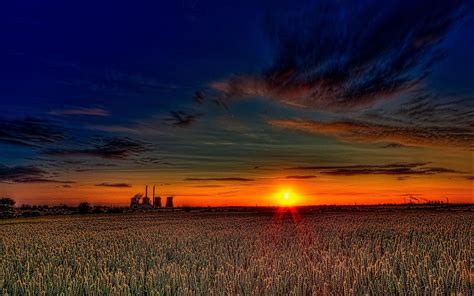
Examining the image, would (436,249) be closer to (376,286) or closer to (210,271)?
(376,286)

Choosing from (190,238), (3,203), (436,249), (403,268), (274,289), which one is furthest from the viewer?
(3,203)

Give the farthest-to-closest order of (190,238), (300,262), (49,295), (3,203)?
(3,203)
(190,238)
(300,262)
(49,295)

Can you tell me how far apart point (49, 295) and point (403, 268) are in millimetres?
7227

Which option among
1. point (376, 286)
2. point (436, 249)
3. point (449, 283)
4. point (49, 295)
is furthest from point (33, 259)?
point (436, 249)

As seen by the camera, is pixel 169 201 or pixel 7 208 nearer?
pixel 7 208

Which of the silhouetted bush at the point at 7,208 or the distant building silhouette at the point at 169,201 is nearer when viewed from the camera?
the silhouetted bush at the point at 7,208

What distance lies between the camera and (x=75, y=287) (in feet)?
24.2

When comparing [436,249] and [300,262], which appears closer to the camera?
[300,262]

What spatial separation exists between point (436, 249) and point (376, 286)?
18.0 ft

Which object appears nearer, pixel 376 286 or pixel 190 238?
pixel 376 286

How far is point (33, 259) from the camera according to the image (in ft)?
37.9

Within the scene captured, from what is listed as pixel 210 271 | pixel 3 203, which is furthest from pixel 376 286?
pixel 3 203

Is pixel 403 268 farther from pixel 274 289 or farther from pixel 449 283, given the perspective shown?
pixel 274 289

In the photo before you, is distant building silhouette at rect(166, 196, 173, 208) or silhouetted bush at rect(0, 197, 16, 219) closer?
silhouetted bush at rect(0, 197, 16, 219)
